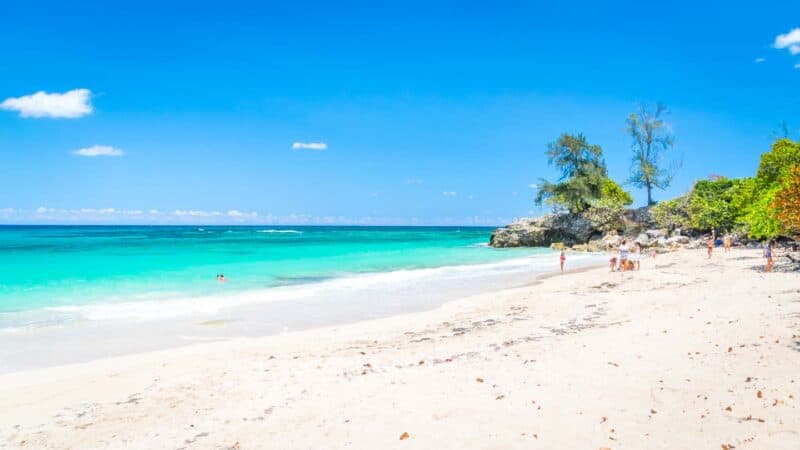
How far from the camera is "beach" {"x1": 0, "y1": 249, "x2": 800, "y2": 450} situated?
5613mm

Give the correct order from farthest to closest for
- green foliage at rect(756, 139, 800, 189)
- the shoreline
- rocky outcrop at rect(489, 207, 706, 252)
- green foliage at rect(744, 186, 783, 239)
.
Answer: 1. rocky outcrop at rect(489, 207, 706, 252)
2. green foliage at rect(756, 139, 800, 189)
3. green foliage at rect(744, 186, 783, 239)
4. the shoreline

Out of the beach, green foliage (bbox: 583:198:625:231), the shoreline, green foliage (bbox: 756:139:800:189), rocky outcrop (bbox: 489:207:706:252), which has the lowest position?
the shoreline

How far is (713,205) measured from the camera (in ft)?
127

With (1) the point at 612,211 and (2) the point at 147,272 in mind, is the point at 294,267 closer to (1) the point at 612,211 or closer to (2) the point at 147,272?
(2) the point at 147,272

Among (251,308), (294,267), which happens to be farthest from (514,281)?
(294,267)

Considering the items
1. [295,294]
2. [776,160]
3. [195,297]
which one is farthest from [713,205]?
[195,297]

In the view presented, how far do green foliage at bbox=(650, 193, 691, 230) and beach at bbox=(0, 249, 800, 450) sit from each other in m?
32.7

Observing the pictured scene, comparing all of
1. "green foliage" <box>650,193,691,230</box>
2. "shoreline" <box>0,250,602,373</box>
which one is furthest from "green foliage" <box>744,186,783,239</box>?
"green foliage" <box>650,193,691,230</box>

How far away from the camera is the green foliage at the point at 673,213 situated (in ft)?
138

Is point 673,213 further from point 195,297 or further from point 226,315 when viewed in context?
point 226,315

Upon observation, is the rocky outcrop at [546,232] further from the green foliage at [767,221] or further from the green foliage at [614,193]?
the green foliage at [767,221]

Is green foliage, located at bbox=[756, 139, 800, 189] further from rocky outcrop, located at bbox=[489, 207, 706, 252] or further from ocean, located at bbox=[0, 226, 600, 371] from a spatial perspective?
rocky outcrop, located at bbox=[489, 207, 706, 252]

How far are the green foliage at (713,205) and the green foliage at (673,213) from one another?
694 mm

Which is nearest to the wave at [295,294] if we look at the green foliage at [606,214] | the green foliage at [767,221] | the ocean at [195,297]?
the ocean at [195,297]
